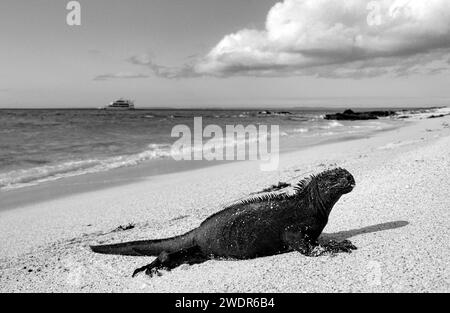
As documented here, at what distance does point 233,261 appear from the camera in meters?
5.69

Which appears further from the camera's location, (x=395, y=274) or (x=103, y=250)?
(x=103, y=250)

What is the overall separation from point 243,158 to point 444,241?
13373mm

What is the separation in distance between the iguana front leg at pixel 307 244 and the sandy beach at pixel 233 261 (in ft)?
0.37

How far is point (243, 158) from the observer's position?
18562 millimetres

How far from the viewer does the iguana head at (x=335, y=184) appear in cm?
557

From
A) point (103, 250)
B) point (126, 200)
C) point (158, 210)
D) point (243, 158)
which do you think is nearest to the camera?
point (103, 250)

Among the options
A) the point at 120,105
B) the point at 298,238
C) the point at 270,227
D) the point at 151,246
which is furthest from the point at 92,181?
the point at 120,105

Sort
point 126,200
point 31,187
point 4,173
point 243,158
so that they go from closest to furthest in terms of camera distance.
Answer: point 126,200
point 31,187
point 4,173
point 243,158

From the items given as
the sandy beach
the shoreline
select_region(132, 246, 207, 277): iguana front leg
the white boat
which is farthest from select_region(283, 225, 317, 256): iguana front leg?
the white boat

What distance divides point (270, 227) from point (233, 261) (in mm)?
664

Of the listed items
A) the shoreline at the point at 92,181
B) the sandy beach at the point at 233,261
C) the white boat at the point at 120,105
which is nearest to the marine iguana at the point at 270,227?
the sandy beach at the point at 233,261

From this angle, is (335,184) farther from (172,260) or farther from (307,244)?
(172,260)

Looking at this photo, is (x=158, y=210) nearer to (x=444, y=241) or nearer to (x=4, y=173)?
(x=444, y=241)
